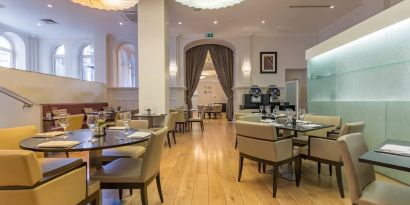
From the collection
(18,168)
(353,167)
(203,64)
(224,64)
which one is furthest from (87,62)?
(353,167)

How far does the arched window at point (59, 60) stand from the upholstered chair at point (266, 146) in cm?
1018

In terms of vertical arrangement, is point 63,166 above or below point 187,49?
below

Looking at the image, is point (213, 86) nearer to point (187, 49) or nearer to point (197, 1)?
point (187, 49)

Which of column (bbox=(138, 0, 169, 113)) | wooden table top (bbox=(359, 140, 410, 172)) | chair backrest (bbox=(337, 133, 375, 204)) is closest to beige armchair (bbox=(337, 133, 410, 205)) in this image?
chair backrest (bbox=(337, 133, 375, 204))

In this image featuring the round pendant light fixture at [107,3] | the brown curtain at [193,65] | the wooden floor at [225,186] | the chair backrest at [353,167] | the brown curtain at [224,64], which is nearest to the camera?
the chair backrest at [353,167]

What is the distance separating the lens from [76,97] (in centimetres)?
816

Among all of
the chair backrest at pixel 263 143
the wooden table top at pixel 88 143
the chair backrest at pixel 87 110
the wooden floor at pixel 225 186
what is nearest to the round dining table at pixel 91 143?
the wooden table top at pixel 88 143

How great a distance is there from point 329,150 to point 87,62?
1057 centimetres

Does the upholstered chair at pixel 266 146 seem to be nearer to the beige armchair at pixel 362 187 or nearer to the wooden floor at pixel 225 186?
the wooden floor at pixel 225 186

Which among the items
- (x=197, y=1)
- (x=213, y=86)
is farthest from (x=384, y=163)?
(x=213, y=86)

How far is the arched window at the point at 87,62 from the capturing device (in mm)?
10594

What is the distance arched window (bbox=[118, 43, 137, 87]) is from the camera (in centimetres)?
1127

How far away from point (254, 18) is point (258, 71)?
8.78ft

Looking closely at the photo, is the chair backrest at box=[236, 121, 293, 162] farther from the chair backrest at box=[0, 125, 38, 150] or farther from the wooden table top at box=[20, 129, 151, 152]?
the chair backrest at box=[0, 125, 38, 150]
